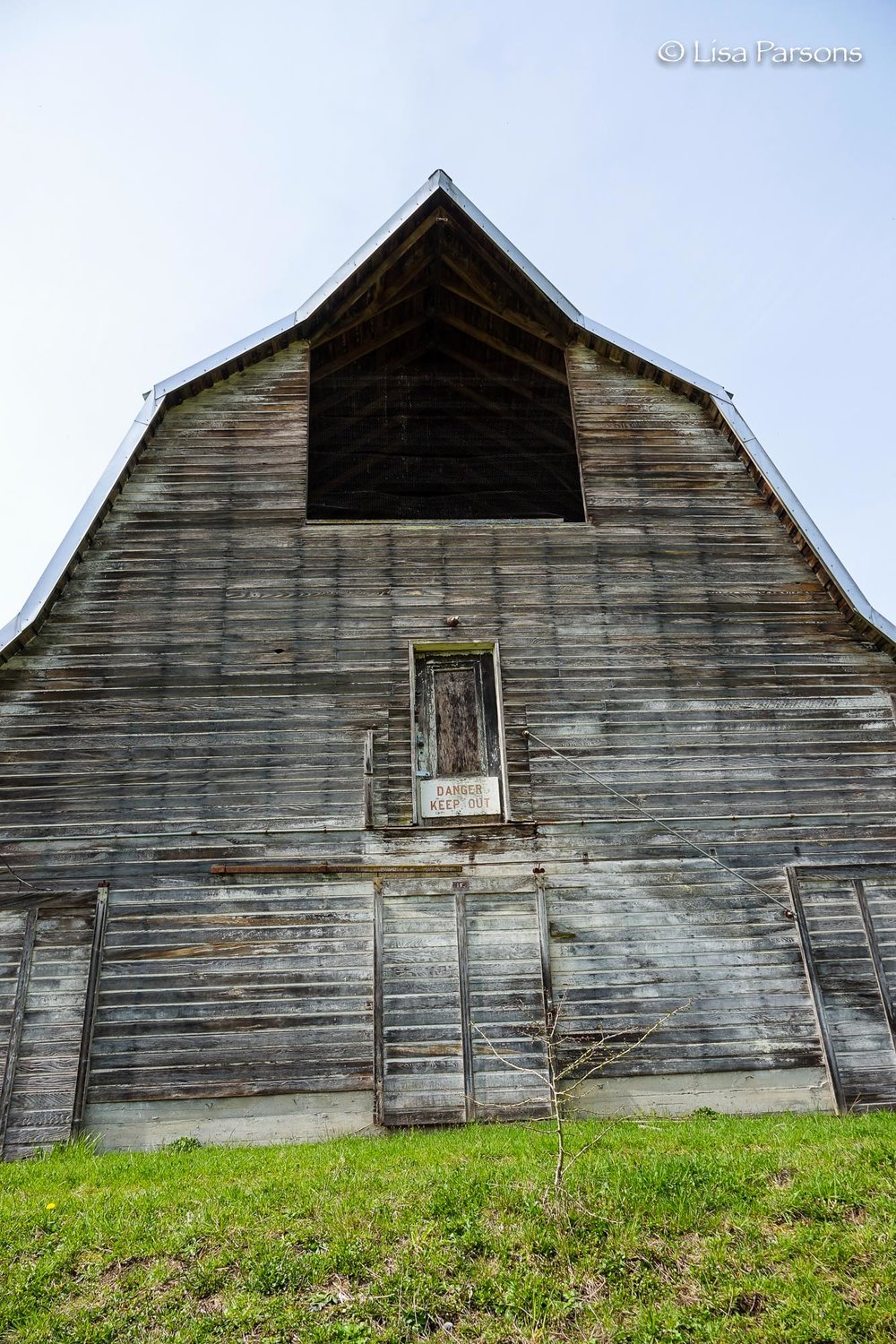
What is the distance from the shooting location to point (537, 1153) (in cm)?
716

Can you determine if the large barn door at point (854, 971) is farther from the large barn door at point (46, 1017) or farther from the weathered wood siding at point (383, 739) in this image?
the large barn door at point (46, 1017)

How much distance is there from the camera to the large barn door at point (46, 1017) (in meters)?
8.59

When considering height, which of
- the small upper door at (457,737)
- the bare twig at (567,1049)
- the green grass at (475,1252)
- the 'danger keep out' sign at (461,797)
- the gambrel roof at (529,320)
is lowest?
the green grass at (475,1252)

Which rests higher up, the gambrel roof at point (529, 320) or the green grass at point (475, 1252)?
the gambrel roof at point (529, 320)

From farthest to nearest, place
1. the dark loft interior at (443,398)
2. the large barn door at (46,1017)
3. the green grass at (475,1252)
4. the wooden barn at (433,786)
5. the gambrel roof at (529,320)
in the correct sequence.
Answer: the dark loft interior at (443,398), the gambrel roof at (529,320), the wooden barn at (433,786), the large barn door at (46,1017), the green grass at (475,1252)

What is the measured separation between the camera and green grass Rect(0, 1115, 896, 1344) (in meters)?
5.02

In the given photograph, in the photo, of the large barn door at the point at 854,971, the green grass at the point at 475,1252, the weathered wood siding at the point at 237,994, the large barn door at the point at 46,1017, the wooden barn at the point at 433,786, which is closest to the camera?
the green grass at the point at 475,1252

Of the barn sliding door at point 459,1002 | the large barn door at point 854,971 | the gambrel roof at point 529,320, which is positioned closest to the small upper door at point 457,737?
the barn sliding door at point 459,1002

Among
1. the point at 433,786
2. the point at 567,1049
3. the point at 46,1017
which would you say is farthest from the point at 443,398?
the point at 46,1017

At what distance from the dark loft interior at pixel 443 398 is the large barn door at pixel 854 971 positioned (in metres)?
7.17

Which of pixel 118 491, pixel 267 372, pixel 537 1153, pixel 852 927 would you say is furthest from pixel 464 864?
pixel 267 372

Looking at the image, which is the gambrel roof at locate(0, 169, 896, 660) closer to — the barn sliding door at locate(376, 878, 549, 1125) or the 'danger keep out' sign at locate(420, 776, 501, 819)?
the 'danger keep out' sign at locate(420, 776, 501, 819)

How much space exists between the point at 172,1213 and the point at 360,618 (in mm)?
6425

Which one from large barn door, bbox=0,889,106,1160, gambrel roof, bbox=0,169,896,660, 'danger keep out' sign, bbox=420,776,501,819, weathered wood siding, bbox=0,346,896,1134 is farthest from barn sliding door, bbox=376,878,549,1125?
gambrel roof, bbox=0,169,896,660
